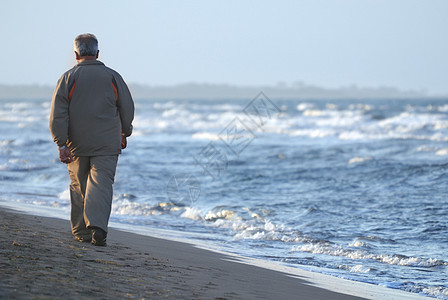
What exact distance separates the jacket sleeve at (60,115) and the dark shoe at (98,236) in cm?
71

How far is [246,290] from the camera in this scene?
3.81 m

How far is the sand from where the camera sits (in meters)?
3.04

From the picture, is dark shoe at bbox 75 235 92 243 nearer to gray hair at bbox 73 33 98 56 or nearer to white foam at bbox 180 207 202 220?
gray hair at bbox 73 33 98 56

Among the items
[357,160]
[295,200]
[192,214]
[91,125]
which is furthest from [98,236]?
[357,160]

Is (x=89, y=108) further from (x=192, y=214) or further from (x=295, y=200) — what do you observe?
(x=295, y=200)

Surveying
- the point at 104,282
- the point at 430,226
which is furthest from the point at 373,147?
the point at 104,282

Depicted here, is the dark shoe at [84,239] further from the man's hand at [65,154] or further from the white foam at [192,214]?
the white foam at [192,214]

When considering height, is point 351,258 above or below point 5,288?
below

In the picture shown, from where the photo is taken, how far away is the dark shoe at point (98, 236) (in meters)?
4.55

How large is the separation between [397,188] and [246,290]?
7.70 meters

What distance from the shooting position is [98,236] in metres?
4.55

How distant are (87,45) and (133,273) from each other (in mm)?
1895

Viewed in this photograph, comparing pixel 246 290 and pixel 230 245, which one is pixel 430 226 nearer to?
pixel 230 245

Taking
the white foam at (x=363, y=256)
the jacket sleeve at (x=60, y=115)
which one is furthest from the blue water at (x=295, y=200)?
the jacket sleeve at (x=60, y=115)
